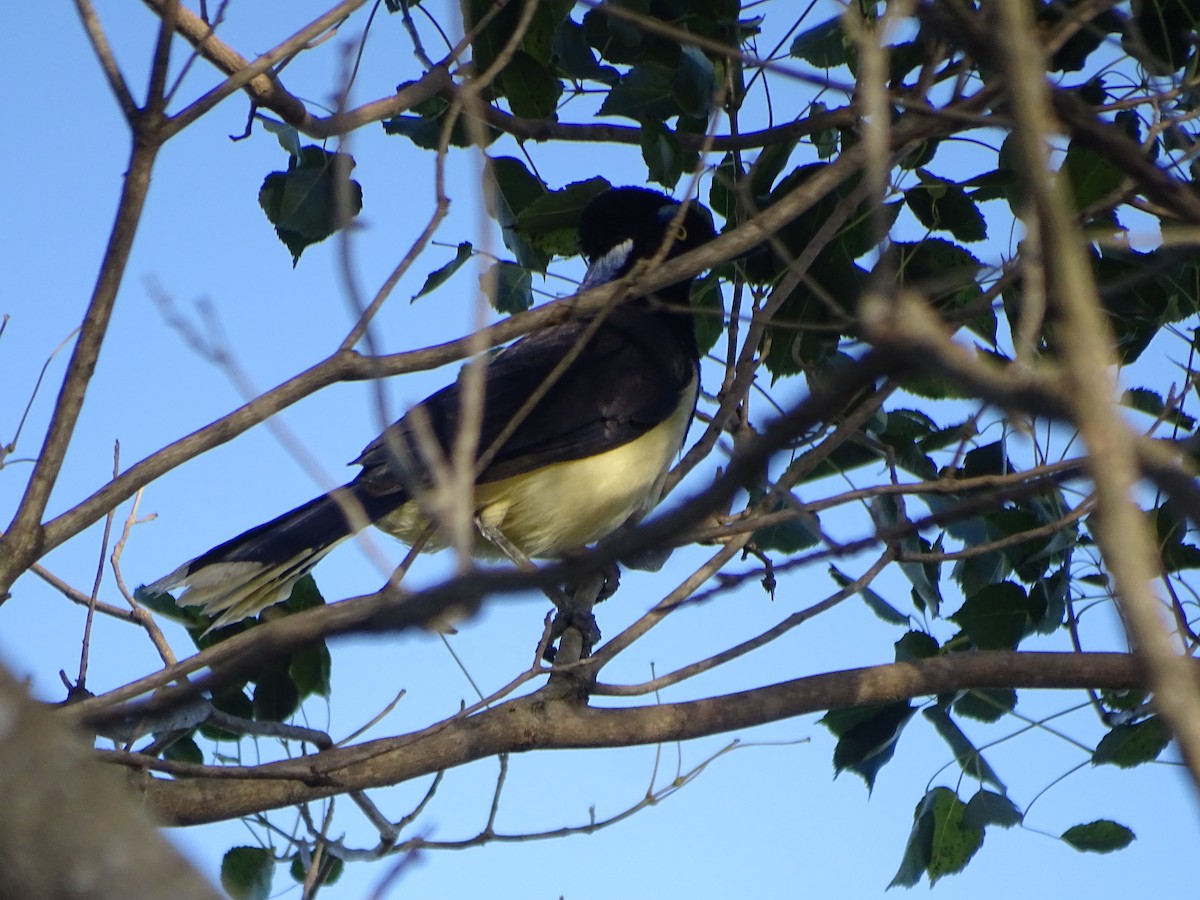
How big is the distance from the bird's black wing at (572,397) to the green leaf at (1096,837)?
6.61 ft

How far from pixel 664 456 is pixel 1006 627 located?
1895 mm

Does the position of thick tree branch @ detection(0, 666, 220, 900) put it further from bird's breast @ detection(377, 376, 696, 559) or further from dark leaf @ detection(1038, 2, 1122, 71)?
bird's breast @ detection(377, 376, 696, 559)

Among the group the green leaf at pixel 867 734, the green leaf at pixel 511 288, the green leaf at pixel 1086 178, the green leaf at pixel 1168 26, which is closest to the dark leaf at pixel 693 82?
the green leaf at pixel 511 288

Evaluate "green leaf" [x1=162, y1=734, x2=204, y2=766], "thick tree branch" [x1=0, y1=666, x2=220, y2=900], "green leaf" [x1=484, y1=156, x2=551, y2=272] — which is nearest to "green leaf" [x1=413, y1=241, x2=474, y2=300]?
"green leaf" [x1=484, y1=156, x2=551, y2=272]

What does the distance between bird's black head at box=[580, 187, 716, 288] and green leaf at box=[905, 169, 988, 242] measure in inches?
89.0

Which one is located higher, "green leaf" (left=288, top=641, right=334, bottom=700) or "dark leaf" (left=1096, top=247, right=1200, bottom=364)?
"dark leaf" (left=1096, top=247, right=1200, bottom=364)

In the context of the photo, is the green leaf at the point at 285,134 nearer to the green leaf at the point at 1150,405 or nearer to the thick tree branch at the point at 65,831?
the green leaf at the point at 1150,405

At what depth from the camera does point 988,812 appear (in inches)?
138

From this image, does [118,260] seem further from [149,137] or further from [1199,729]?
[1199,729]

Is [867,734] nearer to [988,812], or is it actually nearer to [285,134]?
[988,812]

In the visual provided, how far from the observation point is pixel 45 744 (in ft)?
3.11

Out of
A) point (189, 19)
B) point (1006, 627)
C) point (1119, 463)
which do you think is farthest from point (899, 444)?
point (1119, 463)

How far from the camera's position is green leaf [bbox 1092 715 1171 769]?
11.0 feet

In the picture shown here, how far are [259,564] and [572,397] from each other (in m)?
1.44
